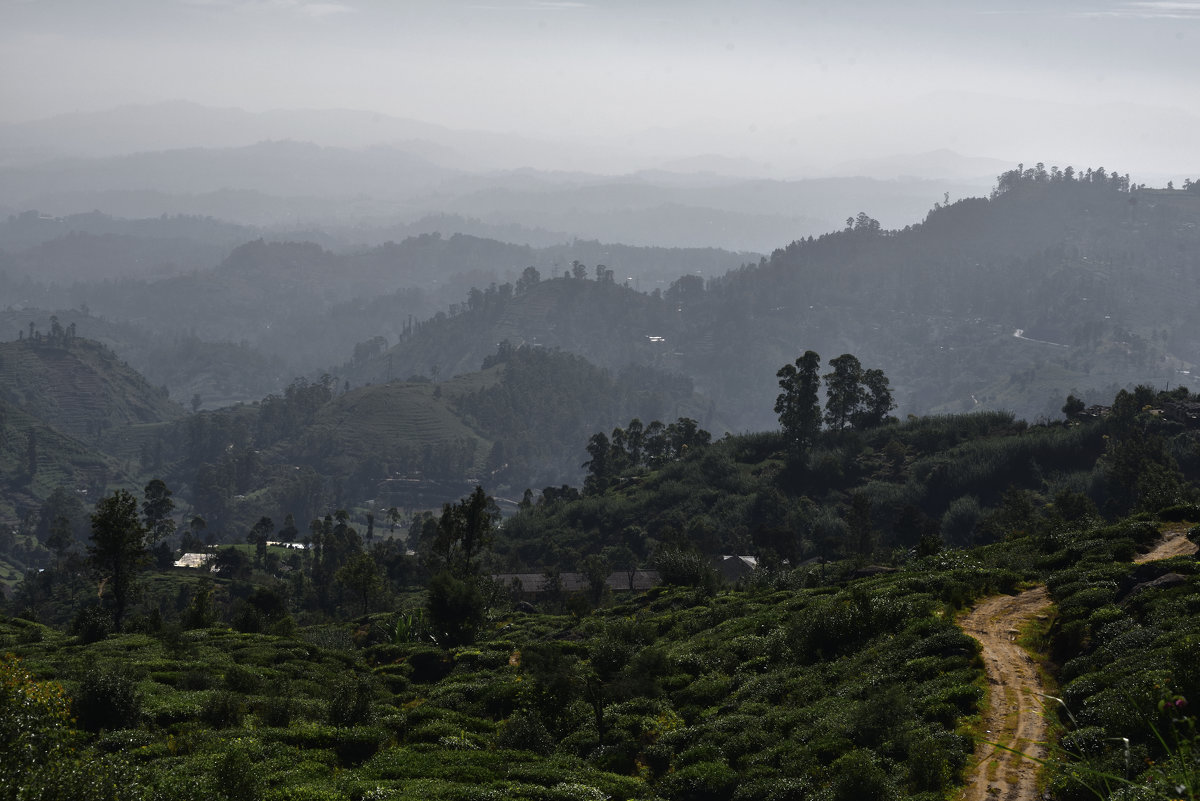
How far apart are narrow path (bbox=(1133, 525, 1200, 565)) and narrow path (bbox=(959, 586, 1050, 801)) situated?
4.67m

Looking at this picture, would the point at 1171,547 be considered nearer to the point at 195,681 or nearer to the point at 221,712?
the point at 221,712

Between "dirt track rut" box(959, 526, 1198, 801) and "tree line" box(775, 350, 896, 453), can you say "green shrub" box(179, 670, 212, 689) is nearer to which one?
"dirt track rut" box(959, 526, 1198, 801)

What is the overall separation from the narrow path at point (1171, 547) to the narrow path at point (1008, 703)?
15.3 ft

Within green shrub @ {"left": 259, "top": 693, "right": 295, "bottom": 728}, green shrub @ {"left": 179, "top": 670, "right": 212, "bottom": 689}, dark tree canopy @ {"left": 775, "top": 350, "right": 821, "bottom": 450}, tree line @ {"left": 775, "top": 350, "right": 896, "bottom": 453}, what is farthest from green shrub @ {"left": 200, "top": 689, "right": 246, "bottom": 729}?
dark tree canopy @ {"left": 775, "top": 350, "right": 821, "bottom": 450}

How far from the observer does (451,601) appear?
152 feet

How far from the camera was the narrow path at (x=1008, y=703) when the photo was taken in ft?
53.2

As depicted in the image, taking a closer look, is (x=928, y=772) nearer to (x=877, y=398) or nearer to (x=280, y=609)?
(x=280, y=609)

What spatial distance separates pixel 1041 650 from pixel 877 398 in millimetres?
105029

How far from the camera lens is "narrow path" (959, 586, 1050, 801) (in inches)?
638

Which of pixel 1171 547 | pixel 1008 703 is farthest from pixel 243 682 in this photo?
pixel 1171 547


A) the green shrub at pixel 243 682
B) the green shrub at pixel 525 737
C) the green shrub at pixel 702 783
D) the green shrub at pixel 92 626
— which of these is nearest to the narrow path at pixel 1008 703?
the green shrub at pixel 702 783

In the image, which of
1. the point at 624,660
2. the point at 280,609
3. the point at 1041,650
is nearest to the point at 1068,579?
the point at 1041,650

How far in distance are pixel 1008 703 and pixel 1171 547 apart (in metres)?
16.4

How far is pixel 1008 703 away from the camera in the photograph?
65.3ft
